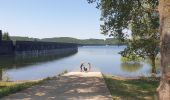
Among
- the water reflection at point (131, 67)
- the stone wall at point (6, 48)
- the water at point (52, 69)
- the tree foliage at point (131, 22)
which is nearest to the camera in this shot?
the tree foliage at point (131, 22)

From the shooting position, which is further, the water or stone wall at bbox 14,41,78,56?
stone wall at bbox 14,41,78,56

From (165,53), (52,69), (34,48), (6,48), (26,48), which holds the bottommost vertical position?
(52,69)

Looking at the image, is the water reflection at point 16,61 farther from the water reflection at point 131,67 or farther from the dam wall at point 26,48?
the water reflection at point 131,67

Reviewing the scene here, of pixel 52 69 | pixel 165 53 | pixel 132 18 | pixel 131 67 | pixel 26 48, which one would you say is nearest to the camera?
pixel 165 53

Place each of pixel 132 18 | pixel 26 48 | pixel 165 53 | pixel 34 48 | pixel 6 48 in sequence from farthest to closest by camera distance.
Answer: pixel 34 48 < pixel 26 48 < pixel 6 48 < pixel 132 18 < pixel 165 53

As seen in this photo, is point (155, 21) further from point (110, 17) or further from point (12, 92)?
point (12, 92)

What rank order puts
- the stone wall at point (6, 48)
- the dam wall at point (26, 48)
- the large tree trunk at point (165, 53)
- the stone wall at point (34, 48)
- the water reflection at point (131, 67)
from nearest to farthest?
the large tree trunk at point (165, 53)
the water reflection at point (131, 67)
the stone wall at point (6, 48)
the dam wall at point (26, 48)
the stone wall at point (34, 48)

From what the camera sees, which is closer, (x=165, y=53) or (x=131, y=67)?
(x=165, y=53)

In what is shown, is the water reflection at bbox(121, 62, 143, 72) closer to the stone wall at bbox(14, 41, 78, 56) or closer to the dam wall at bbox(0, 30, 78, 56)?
the dam wall at bbox(0, 30, 78, 56)

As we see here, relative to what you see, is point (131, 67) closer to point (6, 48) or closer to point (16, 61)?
point (16, 61)

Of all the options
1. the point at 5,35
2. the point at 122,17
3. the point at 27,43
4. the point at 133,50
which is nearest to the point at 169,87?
the point at 122,17

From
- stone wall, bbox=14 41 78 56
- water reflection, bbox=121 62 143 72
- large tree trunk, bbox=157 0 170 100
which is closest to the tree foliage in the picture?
large tree trunk, bbox=157 0 170 100

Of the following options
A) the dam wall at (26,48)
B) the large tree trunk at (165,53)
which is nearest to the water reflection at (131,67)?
the dam wall at (26,48)

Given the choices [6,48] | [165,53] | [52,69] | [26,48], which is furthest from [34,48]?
[165,53]
